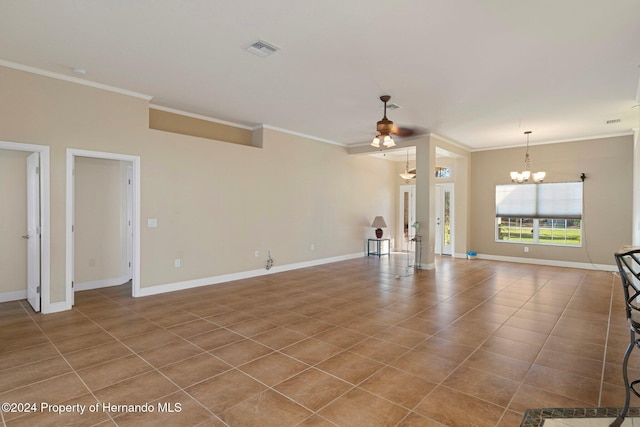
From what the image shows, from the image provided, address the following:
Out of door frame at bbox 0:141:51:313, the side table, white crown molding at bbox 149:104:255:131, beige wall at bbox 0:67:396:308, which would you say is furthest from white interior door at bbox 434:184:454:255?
door frame at bbox 0:141:51:313

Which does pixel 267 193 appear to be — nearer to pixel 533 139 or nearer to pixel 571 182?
pixel 533 139

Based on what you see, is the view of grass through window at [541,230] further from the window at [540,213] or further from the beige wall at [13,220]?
the beige wall at [13,220]

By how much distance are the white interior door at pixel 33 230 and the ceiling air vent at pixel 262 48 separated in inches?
124

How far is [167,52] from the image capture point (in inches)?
143

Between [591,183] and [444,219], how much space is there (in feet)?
11.4

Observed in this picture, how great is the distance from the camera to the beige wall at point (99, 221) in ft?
17.5

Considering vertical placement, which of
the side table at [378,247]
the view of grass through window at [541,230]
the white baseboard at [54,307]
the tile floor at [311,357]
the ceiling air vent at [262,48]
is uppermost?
the ceiling air vent at [262,48]

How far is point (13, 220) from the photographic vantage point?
4832 mm

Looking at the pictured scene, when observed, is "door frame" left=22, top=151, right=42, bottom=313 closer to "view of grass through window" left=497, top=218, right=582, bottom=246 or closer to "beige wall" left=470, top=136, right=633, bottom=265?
"beige wall" left=470, top=136, right=633, bottom=265

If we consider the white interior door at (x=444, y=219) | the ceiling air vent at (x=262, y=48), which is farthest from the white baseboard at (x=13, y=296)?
the white interior door at (x=444, y=219)

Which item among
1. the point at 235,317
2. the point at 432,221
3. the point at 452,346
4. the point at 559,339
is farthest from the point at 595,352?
the point at 432,221

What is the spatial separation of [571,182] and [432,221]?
3.66 m

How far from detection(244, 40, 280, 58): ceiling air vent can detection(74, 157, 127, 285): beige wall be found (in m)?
3.66

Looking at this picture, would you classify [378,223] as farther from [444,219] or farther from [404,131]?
[404,131]
